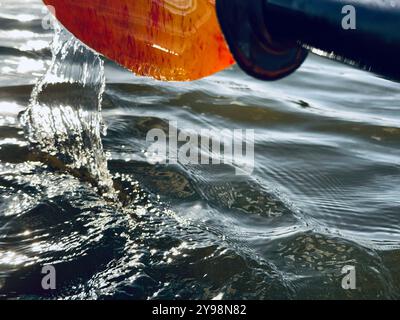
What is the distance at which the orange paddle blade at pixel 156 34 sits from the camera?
1.94 metres

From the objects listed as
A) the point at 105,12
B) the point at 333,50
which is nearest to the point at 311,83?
the point at 105,12

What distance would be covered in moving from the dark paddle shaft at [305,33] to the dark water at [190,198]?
996 mm

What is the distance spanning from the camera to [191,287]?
216 centimetres

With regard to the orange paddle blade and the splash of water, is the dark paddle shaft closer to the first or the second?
the orange paddle blade

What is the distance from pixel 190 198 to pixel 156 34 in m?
0.90

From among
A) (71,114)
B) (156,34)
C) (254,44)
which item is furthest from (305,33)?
(71,114)

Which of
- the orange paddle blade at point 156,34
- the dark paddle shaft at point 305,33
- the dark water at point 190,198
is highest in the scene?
the dark paddle shaft at point 305,33

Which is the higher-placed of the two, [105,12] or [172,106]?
[105,12]

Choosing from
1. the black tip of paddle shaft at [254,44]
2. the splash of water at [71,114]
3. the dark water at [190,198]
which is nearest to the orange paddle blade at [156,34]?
the black tip of paddle shaft at [254,44]

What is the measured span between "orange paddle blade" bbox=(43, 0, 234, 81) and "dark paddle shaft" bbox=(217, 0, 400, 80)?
0.37 metres

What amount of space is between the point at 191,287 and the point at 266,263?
0.35 meters

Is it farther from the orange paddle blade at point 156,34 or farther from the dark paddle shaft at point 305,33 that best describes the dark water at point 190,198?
the dark paddle shaft at point 305,33

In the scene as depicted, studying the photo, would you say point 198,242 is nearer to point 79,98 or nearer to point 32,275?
point 32,275

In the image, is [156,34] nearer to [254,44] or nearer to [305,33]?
[254,44]
